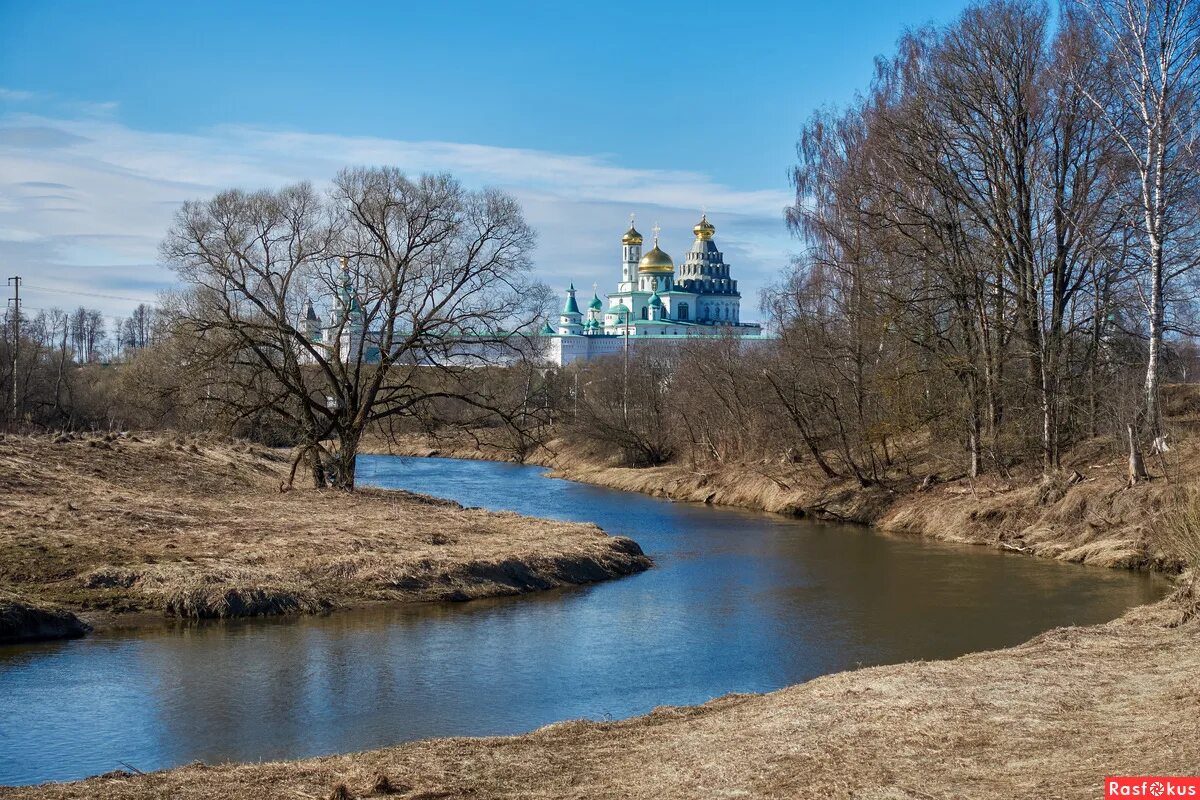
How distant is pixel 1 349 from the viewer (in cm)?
5069

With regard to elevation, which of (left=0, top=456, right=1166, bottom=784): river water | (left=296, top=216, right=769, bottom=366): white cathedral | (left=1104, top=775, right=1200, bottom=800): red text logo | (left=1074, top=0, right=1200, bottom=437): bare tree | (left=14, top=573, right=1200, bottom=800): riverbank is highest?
(left=296, top=216, right=769, bottom=366): white cathedral

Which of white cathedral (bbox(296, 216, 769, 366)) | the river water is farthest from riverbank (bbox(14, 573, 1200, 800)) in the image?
white cathedral (bbox(296, 216, 769, 366))

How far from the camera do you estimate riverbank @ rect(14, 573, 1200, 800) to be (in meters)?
7.39

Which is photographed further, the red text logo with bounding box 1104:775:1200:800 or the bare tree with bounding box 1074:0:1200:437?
the bare tree with bounding box 1074:0:1200:437

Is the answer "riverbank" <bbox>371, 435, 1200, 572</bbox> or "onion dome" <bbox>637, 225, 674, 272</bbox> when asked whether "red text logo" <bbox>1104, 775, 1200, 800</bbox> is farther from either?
"onion dome" <bbox>637, 225, 674, 272</bbox>

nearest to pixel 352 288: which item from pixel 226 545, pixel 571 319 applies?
pixel 226 545

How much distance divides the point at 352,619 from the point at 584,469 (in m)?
32.7

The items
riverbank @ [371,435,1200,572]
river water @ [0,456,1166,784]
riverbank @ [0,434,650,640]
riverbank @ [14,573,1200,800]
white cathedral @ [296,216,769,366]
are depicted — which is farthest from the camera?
white cathedral @ [296,216,769,366]

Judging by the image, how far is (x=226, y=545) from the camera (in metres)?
18.7

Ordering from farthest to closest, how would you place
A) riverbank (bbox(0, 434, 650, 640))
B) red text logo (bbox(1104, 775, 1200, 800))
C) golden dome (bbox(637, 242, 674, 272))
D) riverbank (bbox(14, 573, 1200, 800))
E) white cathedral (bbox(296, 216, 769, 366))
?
1. golden dome (bbox(637, 242, 674, 272))
2. white cathedral (bbox(296, 216, 769, 366))
3. riverbank (bbox(0, 434, 650, 640))
4. riverbank (bbox(14, 573, 1200, 800))
5. red text logo (bbox(1104, 775, 1200, 800))

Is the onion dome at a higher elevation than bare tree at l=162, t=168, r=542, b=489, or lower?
higher

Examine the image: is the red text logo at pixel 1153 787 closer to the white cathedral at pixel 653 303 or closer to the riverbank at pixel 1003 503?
the riverbank at pixel 1003 503

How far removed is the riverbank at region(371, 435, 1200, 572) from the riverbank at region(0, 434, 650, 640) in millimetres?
5780

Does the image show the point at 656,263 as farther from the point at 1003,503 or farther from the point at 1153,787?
the point at 1153,787
